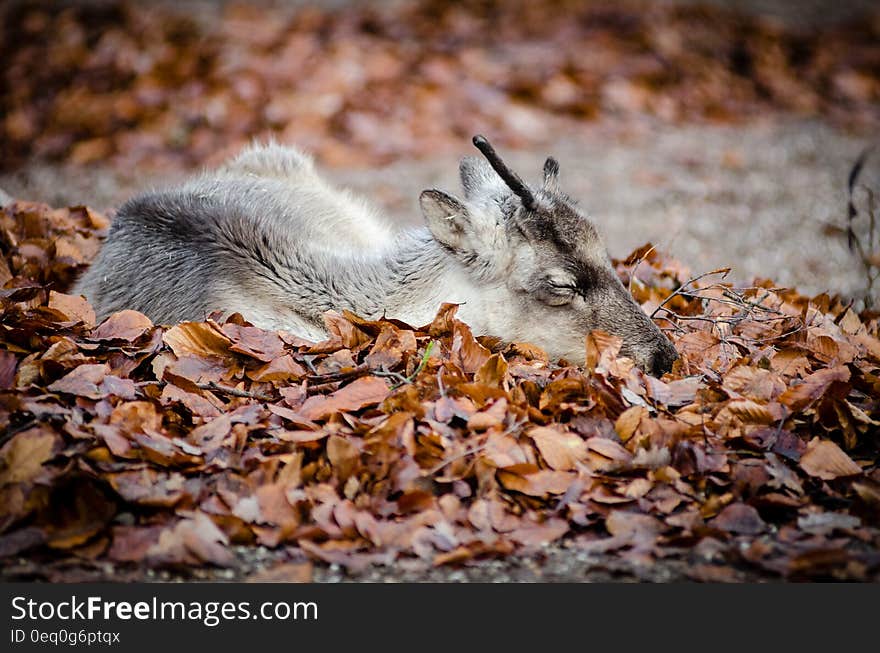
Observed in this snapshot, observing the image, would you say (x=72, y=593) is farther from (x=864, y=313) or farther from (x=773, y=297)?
(x=864, y=313)

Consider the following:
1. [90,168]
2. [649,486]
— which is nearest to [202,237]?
[649,486]

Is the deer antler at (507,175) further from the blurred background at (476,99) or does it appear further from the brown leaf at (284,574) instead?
the blurred background at (476,99)

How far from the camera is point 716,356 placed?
4.72 m

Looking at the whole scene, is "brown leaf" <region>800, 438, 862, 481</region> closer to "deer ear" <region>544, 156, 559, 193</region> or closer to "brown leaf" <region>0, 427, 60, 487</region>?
"deer ear" <region>544, 156, 559, 193</region>

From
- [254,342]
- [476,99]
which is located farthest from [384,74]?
[254,342]

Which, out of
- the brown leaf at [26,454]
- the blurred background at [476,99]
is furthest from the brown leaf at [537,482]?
the blurred background at [476,99]

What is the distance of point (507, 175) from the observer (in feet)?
14.4

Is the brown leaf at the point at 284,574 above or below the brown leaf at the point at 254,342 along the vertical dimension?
below

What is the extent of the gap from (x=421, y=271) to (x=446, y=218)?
34 centimetres

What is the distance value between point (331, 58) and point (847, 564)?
10.2 metres

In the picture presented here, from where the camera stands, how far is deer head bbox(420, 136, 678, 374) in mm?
4562

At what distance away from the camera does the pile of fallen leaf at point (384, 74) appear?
432 inches

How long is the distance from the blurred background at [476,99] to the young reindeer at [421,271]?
3.24 m

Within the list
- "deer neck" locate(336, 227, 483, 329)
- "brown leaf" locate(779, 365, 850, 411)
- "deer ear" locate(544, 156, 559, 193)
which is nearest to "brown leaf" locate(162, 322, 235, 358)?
"deer neck" locate(336, 227, 483, 329)
